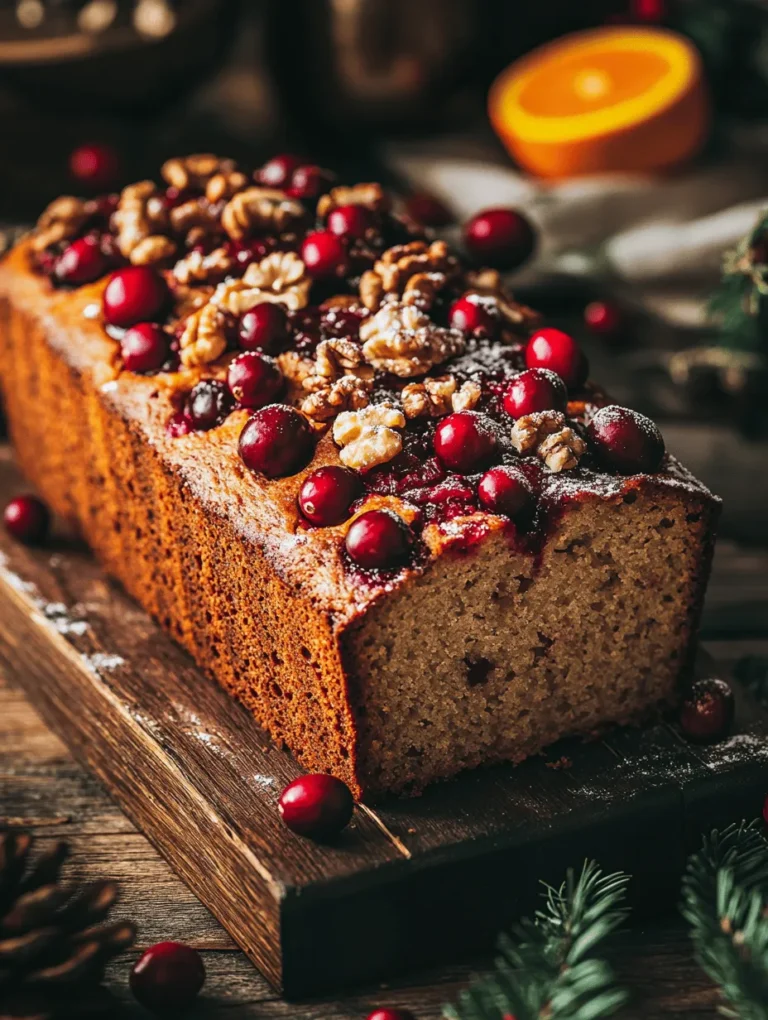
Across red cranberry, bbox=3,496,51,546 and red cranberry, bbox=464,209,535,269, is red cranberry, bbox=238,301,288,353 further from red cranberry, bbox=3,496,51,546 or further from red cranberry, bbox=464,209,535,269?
red cranberry, bbox=3,496,51,546

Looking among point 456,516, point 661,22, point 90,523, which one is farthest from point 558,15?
point 456,516

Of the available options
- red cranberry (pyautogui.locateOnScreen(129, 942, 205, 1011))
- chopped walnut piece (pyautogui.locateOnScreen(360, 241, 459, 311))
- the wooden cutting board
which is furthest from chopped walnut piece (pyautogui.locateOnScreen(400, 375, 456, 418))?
red cranberry (pyautogui.locateOnScreen(129, 942, 205, 1011))

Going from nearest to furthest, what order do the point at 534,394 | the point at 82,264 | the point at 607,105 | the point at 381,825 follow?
the point at 381,825 < the point at 534,394 < the point at 82,264 < the point at 607,105

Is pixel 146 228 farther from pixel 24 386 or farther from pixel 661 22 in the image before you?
pixel 661 22

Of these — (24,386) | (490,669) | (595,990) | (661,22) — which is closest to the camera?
(595,990)

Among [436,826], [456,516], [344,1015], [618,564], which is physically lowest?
[344,1015]

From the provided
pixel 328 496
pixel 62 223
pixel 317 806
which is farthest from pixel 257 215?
pixel 317 806

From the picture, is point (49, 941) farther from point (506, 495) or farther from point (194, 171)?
point (194, 171)
